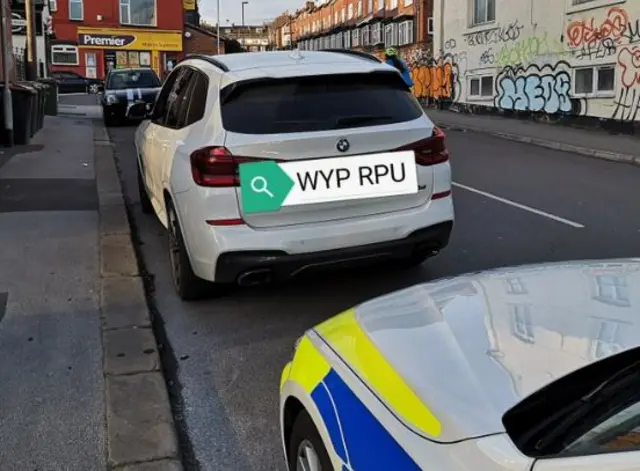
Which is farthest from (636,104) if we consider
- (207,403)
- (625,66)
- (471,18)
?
(207,403)

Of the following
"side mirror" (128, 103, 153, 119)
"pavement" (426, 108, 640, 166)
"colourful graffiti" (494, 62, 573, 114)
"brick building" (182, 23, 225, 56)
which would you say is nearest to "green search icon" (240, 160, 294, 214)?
"side mirror" (128, 103, 153, 119)

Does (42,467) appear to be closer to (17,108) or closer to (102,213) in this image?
(102,213)

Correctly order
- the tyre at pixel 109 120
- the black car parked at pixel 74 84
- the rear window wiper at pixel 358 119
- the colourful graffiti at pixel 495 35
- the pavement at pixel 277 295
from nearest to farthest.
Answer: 1. the pavement at pixel 277 295
2. the rear window wiper at pixel 358 119
3. the tyre at pixel 109 120
4. the colourful graffiti at pixel 495 35
5. the black car parked at pixel 74 84

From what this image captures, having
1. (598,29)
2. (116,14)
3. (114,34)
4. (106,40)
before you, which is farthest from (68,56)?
(598,29)

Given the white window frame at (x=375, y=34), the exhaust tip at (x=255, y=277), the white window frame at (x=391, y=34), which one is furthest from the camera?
the white window frame at (x=375, y=34)

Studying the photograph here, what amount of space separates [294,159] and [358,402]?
8.38 ft

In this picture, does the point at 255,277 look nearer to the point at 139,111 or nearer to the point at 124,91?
the point at 139,111

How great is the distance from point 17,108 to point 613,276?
1380cm

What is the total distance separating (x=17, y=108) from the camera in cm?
1435

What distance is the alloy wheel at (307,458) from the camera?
245cm

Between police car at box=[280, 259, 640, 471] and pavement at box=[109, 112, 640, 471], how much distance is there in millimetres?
963

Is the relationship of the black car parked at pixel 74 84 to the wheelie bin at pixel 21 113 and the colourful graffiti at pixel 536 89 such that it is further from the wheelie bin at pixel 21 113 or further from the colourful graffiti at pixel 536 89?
the wheelie bin at pixel 21 113

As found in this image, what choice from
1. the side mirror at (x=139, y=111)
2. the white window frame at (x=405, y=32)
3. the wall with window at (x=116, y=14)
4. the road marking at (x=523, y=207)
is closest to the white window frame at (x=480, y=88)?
the white window frame at (x=405, y=32)

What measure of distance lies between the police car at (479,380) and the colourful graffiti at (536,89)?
18.5 metres
